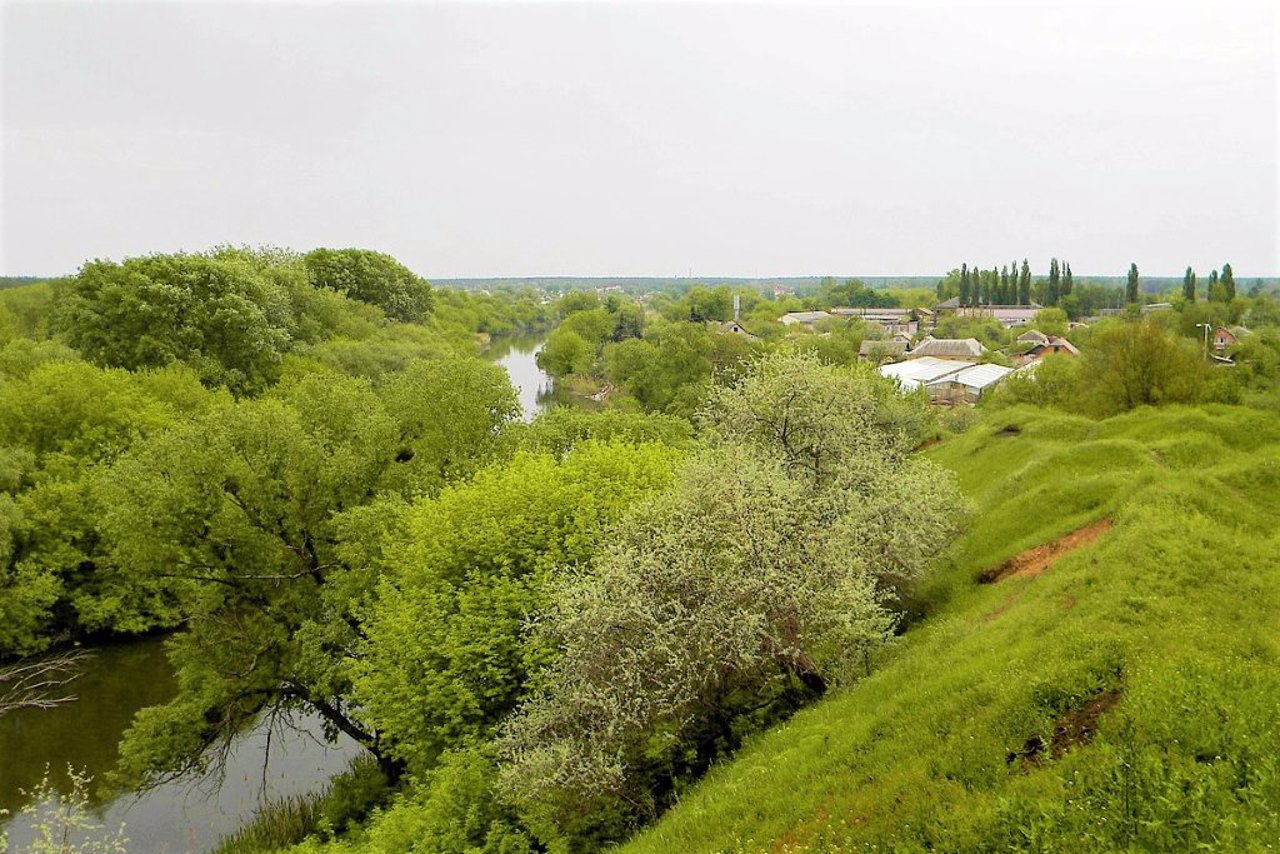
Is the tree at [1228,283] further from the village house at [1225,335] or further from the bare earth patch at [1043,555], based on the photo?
the bare earth patch at [1043,555]

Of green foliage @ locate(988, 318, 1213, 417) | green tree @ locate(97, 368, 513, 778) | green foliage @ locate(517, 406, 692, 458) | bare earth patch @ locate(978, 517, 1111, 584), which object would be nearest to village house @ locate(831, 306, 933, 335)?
green foliage @ locate(988, 318, 1213, 417)

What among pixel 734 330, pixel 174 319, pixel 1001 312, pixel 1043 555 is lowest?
pixel 1043 555

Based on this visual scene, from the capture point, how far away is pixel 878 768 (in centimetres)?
1032

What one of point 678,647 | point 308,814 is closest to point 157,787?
point 308,814

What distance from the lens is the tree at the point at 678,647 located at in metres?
12.3

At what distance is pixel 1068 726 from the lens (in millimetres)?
9695

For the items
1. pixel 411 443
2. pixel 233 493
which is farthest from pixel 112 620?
pixel 411 443

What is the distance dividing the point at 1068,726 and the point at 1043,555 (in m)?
11.3

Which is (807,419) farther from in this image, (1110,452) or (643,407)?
(643,407)

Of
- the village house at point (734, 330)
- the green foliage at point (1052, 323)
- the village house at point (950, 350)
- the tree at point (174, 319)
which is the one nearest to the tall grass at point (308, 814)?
the tree at point (174, 319)

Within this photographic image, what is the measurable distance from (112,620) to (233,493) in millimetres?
10175

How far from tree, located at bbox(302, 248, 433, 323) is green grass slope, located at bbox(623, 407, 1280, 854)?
64.9 metres

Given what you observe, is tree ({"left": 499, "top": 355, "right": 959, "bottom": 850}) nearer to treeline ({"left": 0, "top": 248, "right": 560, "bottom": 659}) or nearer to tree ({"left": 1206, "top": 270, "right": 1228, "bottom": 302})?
treeline ({"left": 0, "top": 248, "right": 560, "bottom": 659})

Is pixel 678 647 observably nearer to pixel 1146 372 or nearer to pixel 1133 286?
pixel 1146 372
